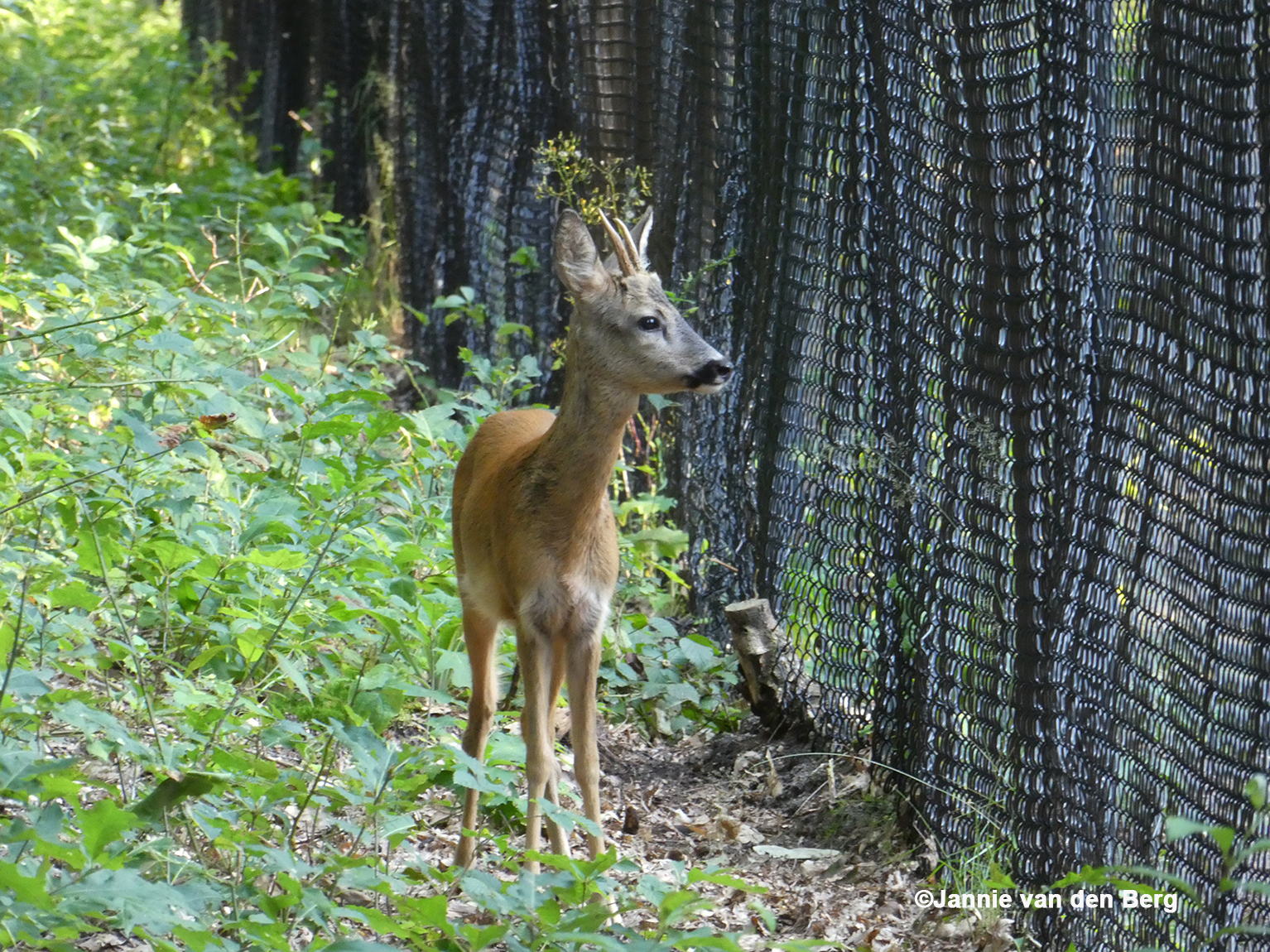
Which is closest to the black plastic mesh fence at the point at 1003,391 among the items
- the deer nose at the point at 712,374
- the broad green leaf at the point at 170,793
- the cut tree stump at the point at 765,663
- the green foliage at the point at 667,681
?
the cut tree stump at the point at 765,663

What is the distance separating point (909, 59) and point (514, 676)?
8.91 ft

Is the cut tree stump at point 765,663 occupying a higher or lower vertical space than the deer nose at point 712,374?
lower

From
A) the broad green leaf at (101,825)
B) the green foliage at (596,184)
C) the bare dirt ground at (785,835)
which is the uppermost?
the green foliage at (596,184)

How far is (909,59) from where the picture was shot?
4.40 metres

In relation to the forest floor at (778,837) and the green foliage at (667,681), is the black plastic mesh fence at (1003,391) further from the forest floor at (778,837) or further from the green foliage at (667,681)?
the green foliage at (667,681)

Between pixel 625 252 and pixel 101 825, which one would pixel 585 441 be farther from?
pixel 101 825

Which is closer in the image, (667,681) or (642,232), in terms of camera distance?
(642,232)

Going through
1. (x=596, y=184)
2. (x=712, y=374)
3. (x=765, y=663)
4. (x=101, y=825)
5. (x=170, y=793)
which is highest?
(x=596, y=184)

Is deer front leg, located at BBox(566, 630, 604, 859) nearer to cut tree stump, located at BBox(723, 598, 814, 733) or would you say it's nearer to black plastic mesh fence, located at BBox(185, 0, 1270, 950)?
black plastic mesh fence, located at BBox(185, 0, 1270, 950)

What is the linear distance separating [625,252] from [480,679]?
4.72 feet

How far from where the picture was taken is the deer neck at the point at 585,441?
441 centimetres

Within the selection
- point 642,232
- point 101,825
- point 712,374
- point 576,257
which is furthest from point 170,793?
point 642,232

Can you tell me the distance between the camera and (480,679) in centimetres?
478

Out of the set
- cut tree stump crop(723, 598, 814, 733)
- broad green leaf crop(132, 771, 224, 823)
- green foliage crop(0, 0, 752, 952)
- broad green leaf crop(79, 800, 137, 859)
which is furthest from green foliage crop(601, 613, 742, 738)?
broad green leaf crop(79, 800, 137, 859)
